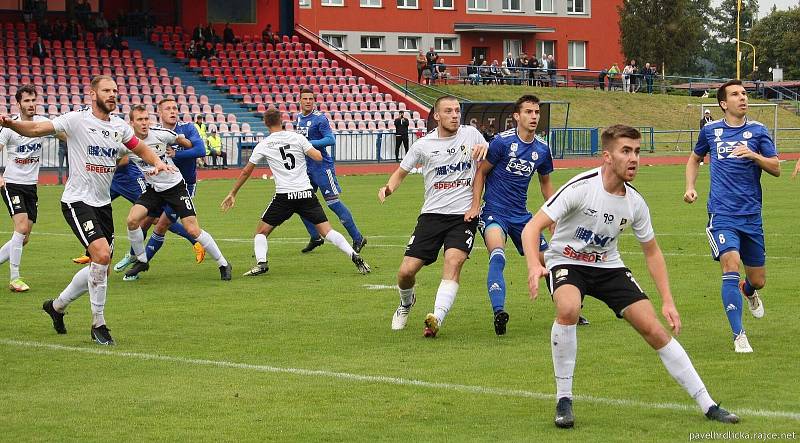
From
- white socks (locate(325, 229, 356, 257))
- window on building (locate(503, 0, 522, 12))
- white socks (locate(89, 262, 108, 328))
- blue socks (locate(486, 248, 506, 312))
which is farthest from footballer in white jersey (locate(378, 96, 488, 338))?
window on building (locate(503, 0, 522, 12))

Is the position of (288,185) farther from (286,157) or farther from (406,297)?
(406,297)

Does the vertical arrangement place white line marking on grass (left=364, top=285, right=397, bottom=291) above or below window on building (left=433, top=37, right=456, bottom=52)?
below

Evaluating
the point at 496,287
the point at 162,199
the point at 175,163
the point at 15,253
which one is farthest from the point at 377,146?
the point at 496,287

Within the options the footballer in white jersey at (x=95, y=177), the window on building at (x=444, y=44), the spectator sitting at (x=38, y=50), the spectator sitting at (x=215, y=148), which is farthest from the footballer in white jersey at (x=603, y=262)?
the window on building at (x=444, y=44)

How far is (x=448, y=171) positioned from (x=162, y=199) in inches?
201

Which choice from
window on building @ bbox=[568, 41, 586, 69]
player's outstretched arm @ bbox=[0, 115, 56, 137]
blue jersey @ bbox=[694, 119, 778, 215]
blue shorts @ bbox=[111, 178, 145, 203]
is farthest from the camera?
window on building @ bbox=[568, 41, 586, 69]

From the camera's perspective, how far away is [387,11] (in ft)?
240

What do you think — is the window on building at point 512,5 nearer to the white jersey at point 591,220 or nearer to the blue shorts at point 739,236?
the blue shorts at point 739,236

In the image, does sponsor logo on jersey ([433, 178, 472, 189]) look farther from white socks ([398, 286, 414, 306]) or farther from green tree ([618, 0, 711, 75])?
green tree ([618, 0, 711, 75])

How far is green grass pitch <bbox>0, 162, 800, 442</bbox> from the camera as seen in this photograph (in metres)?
7.48

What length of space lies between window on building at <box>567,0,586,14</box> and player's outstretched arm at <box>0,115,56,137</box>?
7280cm

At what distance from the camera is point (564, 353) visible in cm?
741

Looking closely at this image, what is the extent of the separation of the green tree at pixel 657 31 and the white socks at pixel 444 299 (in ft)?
247

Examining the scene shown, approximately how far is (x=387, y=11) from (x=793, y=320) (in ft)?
208
